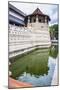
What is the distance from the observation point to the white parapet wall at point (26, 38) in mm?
2066

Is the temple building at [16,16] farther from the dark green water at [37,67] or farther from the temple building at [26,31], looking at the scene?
the dark green water at [37,67]

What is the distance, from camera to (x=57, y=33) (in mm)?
2170

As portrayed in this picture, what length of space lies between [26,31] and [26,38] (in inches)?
3.0

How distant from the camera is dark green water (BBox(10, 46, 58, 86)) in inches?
81.4

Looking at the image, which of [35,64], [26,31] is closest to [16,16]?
[26,31]

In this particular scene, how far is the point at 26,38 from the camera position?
210cm

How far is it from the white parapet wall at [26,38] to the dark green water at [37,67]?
7cm

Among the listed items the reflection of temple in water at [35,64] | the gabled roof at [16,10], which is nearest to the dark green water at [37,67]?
the reflection of temple in water at [35,64]

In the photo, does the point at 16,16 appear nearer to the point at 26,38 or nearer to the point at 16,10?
the point at 16,10

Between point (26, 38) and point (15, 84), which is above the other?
point (26, 38)

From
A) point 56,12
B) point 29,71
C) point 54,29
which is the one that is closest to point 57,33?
point 54,29

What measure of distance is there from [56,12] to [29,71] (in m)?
0.71

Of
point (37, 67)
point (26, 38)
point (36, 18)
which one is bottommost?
point (37, 67)

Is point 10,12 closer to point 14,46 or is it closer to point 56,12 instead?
point 14,46
